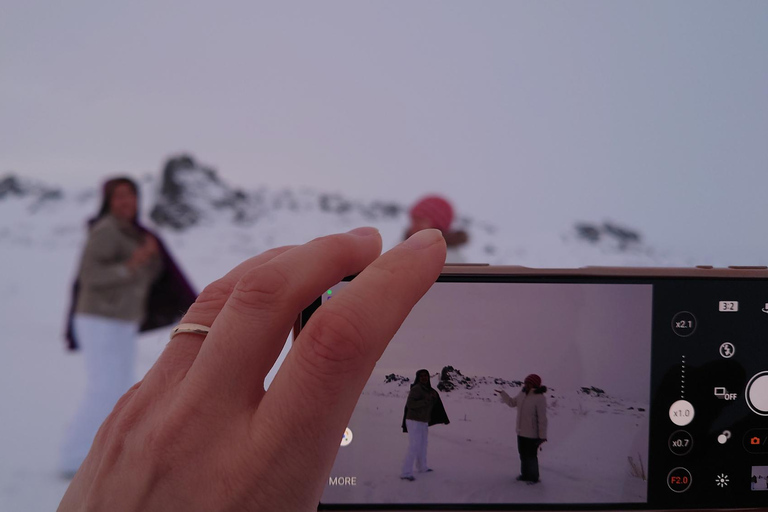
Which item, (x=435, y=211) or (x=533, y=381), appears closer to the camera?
(x=533, y=381)

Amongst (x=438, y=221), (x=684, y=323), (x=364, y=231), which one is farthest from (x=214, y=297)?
(x=438, y=221)

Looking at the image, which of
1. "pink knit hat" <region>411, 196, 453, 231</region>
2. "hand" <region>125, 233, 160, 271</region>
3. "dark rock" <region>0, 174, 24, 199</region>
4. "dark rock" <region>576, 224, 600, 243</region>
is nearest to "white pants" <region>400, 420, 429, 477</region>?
"pink knit hat" <region>411, 196, 453, 231</region>

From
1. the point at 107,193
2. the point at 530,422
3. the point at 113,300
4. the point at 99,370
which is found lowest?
the point at 99,370

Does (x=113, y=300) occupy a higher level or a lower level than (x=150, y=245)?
lower

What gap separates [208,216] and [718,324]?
1962mm

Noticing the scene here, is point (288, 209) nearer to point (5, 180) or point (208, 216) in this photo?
point (208, 216)

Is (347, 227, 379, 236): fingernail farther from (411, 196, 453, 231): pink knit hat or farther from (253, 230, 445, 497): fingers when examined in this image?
(411, 196, 453, 231): pink knit hat

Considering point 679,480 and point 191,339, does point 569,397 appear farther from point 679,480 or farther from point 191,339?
point 191,339

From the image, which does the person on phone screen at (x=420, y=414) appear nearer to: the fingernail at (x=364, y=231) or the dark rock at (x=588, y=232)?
the fingernail at (x=364, y=231)

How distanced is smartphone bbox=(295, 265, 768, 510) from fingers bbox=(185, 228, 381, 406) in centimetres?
21

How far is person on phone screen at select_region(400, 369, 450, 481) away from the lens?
1.77ft

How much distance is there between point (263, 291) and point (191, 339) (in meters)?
0.12

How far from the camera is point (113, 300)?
1.74 meters

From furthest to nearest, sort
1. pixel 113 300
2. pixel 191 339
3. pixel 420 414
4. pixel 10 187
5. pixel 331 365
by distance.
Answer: pixel 10 187
pixel 113 300
pixel 420 414
pixel 191 339
pixel 331 365
